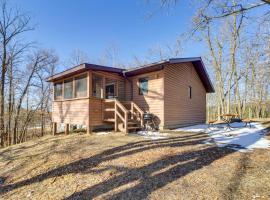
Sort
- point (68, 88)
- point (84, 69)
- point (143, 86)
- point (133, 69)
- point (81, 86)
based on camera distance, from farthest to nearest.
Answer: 1. point (68, 88)
2. point (143, 86)
3. point (133, 69)
4. point (81, 86)
5. point (84, 69)

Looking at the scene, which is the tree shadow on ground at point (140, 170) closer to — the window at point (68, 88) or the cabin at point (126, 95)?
the cabin at point (126, 95)

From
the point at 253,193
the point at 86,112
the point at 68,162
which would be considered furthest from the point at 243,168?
the point at 86,112

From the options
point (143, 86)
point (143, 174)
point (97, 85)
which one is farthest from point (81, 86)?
point (143, 174)

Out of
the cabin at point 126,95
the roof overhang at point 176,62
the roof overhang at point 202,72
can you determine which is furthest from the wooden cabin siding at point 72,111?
the roof overhang at point 202,72

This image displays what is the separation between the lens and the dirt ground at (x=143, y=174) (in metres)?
3.11

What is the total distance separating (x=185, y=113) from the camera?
11.0 metres

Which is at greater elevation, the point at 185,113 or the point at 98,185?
the point at 185,113

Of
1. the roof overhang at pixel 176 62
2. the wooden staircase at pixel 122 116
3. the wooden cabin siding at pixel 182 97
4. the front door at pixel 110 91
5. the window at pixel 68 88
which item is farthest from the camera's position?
the front door at pixel 110 91

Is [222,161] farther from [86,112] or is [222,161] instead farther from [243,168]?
[86,112]

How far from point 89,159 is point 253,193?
3.84m

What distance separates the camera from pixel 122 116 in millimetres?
9305

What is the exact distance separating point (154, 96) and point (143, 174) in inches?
243

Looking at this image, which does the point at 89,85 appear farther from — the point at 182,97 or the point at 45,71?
the point at 45,71

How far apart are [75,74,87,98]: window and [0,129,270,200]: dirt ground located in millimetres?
4030
